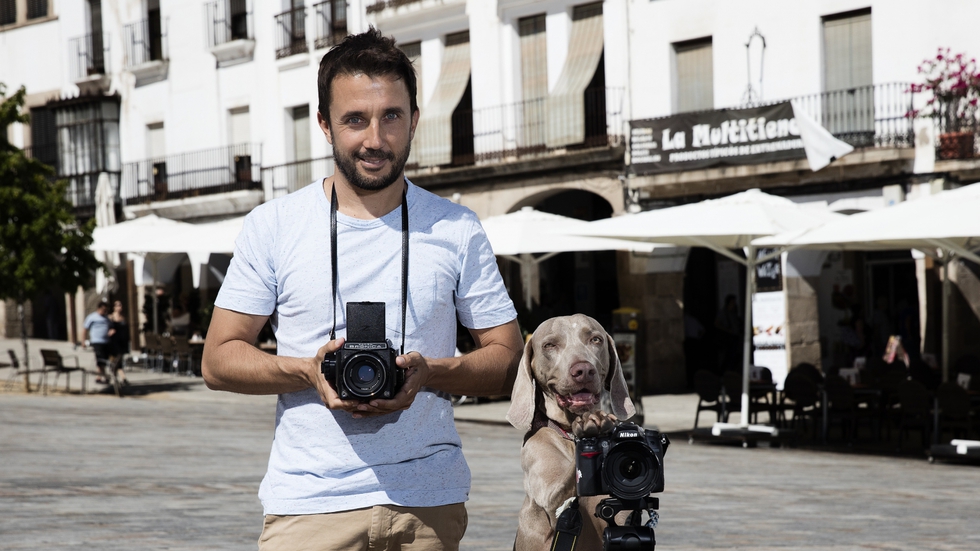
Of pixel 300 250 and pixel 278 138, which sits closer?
pixel 300 250

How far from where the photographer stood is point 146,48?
36.6m

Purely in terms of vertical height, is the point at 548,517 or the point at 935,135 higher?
the point at 935,135

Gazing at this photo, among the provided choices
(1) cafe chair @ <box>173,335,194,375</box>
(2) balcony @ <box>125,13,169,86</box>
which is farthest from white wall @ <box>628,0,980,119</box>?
(2) balcony @ <box>125,13,169,86</box>

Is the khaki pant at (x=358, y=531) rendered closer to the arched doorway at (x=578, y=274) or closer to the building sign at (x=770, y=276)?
the building sign at (x=770, y=276)

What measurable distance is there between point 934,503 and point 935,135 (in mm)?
11722

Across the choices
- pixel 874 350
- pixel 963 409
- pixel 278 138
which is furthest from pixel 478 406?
pixel 278 138

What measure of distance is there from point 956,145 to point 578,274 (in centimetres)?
957

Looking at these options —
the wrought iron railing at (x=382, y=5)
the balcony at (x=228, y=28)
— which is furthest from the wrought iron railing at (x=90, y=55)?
the wrought iron railing at (x=382, y=5)

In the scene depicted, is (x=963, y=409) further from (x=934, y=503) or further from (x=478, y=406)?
(x=478, y=406)

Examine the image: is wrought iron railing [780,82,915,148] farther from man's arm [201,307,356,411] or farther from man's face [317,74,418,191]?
man's arm [201,307,356,411]

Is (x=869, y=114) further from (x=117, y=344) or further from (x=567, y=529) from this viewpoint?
(x=567, y=529)

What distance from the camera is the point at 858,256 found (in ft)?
78.3

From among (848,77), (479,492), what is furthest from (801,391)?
(848,77)

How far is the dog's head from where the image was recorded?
10.3 feet
